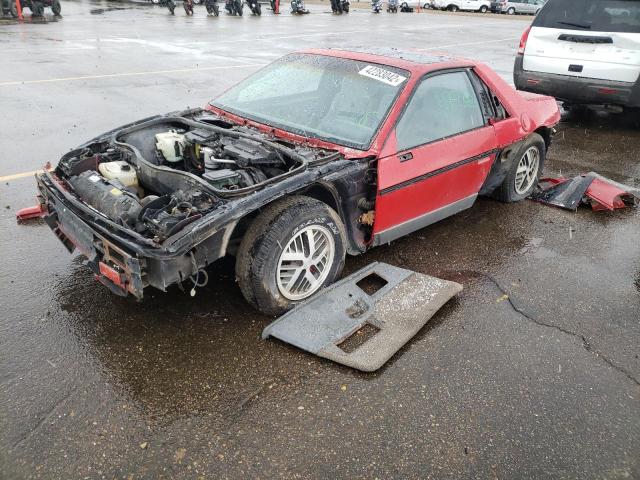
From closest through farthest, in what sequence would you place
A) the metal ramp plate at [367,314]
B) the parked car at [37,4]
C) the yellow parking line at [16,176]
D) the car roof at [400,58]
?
the metal ramp plate at [367,314] → the car roof at [400,58] → the yellow parking line at [16,176] → the parked car at [37,4]

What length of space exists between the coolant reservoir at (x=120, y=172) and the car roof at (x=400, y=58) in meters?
1.89

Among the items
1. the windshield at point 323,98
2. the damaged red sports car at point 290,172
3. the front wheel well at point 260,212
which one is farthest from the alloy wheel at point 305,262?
the windshield at point 323,98

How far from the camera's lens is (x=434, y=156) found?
13.2 ft

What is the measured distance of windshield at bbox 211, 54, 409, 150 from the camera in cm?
383

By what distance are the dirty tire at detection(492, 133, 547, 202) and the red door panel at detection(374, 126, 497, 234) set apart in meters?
0.61

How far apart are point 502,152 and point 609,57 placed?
3933 millimetres

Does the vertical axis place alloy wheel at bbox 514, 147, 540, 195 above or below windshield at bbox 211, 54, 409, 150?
below

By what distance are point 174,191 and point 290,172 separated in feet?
2.41

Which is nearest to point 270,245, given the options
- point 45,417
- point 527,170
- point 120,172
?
point 120,172

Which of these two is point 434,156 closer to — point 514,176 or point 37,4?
point 514,176

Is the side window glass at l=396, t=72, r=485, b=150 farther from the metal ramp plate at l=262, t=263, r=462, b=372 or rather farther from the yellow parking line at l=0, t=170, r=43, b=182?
the yellow parking line at l=0, t=170, r=43, b=182

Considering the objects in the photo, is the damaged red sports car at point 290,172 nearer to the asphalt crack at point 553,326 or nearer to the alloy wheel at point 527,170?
the alloy wheel at point 527,170

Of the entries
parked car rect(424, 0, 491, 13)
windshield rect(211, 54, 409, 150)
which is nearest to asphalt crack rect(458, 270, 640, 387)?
windshield rect(211, 54, 409, 150)

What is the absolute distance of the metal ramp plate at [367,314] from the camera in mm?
3100
